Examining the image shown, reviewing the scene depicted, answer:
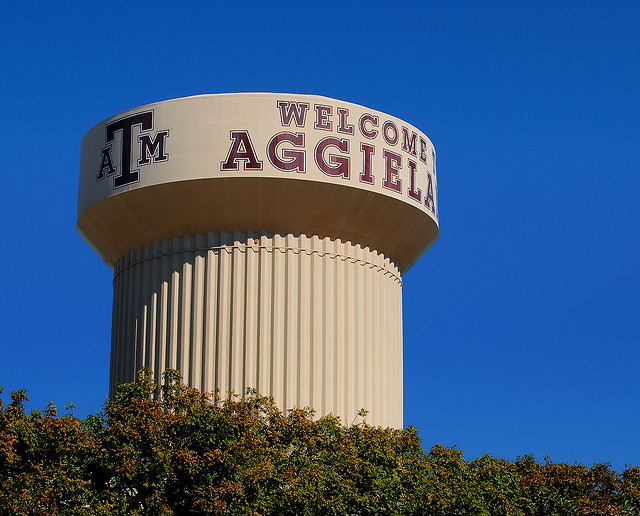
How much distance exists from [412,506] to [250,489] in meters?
4.39

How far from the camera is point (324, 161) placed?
3259 centimetres

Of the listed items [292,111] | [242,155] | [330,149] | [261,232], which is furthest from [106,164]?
[330,149]

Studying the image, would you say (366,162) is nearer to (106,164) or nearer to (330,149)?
(330,149)

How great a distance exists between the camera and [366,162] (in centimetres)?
3328

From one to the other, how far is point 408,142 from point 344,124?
8.68ft

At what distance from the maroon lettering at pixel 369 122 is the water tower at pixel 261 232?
4cm

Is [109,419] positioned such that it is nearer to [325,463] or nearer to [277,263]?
[325,463]

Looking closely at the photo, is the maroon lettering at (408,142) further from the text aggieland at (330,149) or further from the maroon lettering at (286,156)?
the maroon lettering at (286,156)

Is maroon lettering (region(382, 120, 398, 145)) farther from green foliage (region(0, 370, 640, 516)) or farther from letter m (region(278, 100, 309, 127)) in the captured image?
green foliage (region(0, 370, 640, 516))

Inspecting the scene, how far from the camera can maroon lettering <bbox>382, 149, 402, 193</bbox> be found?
33656 millimetres

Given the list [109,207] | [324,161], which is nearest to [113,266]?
[109,207]

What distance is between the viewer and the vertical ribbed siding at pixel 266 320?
32906 millimetres

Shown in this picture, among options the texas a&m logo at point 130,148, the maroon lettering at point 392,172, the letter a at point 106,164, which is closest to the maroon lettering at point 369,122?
the maroon lettering at point 392,172

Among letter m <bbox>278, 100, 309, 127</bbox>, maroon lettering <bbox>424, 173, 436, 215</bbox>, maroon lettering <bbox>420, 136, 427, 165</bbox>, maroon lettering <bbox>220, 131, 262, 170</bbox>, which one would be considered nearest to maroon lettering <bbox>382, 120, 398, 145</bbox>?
maroon lettering <bbox>420, 136, 427, 165</bbox>
